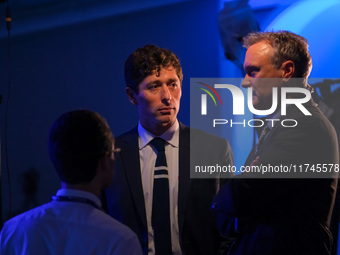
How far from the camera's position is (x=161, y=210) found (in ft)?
5.75

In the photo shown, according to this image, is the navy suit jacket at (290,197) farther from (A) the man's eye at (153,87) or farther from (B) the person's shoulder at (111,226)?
(A) the man's eye at (153,87)

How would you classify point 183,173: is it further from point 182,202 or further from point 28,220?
point 28,220

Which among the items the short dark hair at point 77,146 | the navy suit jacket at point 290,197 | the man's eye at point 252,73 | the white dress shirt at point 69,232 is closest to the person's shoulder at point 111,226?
the white dress shirt at point 69,232

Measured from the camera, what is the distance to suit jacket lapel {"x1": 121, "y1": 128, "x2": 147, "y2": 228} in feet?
5.78

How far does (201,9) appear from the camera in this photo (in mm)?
3145

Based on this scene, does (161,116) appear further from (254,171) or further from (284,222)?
(284,222)

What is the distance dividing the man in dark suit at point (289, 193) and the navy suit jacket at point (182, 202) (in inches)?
7.3

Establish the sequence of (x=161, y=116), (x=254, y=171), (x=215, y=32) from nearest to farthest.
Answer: (x=254, y=171)
(x=161, y=116)
(x=215, y=32)

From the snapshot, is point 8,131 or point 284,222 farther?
point 8,131

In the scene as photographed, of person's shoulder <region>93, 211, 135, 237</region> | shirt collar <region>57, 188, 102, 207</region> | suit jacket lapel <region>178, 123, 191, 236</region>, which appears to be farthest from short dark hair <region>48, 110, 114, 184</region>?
suit jacket lapel <region>178, 123, 191, 236</region>

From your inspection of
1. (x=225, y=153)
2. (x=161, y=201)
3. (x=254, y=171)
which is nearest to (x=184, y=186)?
(x=161, y=201)

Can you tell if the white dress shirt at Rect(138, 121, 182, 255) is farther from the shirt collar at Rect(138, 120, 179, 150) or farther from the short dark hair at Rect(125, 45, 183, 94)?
the short dark hair at Rect(125, 45, 183, 94)

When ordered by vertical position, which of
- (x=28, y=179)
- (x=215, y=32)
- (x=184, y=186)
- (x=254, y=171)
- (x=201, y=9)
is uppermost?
(x=201, y=9)

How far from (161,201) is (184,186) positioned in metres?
0.13
